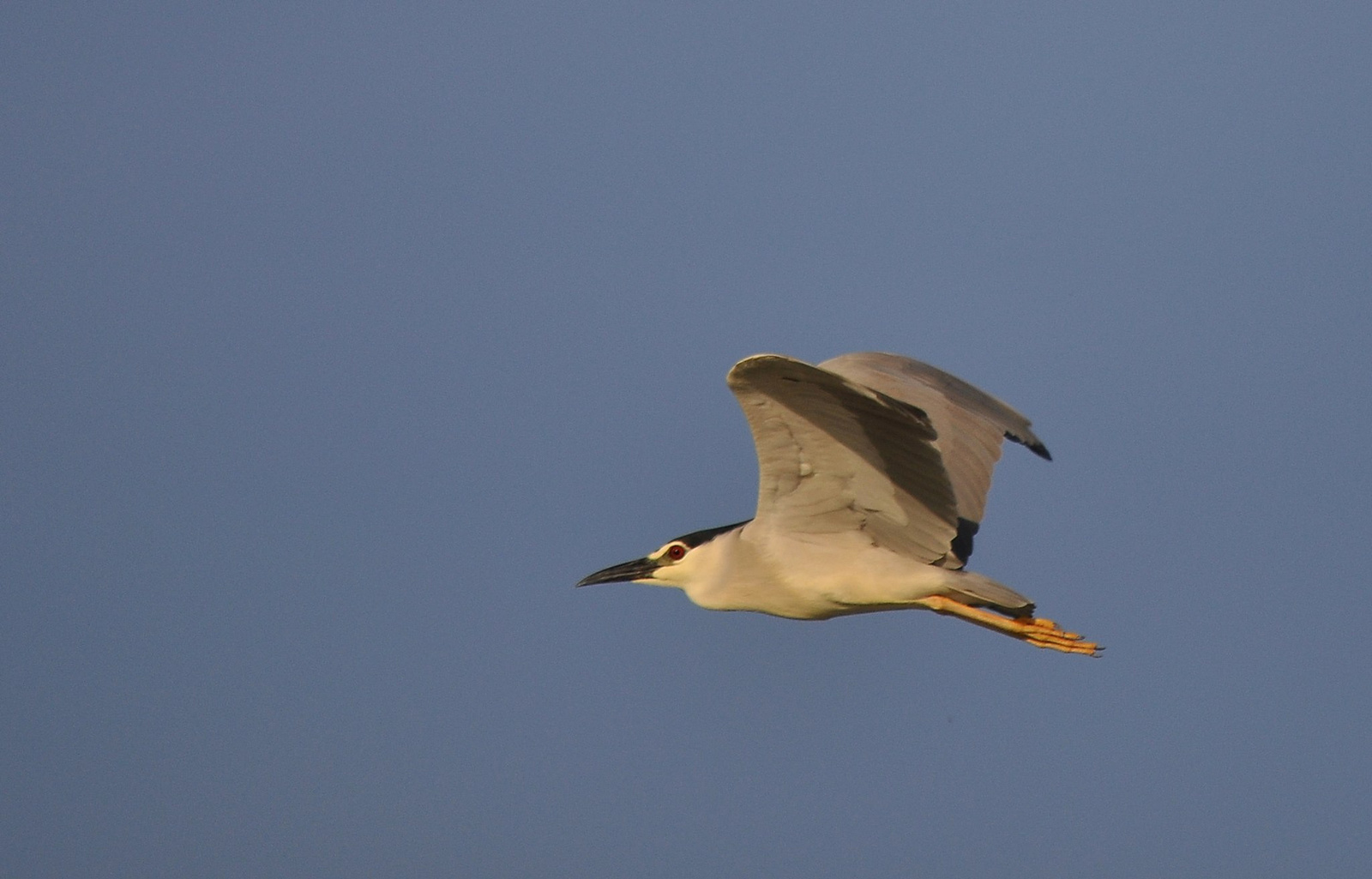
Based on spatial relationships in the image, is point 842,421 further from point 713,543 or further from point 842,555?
point 713,543

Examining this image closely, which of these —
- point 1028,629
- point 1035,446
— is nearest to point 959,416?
point 1035,446

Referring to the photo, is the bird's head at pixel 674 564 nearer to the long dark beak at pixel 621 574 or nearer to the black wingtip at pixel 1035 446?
the long dark beak at pixel 621 574

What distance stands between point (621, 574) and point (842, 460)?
2.24 metres

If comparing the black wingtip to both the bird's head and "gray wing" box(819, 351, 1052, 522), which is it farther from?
the bird's head

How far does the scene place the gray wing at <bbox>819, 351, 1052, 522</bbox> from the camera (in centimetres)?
956

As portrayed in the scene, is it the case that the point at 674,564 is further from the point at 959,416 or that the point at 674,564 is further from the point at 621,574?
the point at 959,416

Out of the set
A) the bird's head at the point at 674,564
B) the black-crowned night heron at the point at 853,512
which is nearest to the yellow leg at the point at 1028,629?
the black-crowned night heron at the point at 853,512

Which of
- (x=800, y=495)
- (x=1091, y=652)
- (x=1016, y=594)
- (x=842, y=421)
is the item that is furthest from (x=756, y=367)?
(x=1091, y=652)

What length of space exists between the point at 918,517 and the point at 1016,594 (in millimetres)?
678

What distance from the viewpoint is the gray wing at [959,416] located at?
31.4 feet

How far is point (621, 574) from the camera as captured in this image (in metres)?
9.86

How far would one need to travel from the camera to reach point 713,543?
30.4ft

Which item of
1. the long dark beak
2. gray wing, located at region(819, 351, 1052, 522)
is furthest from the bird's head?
gray wing, located at region(819, 351, 1052, 522)

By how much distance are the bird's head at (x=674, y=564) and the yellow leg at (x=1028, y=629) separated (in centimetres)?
134
